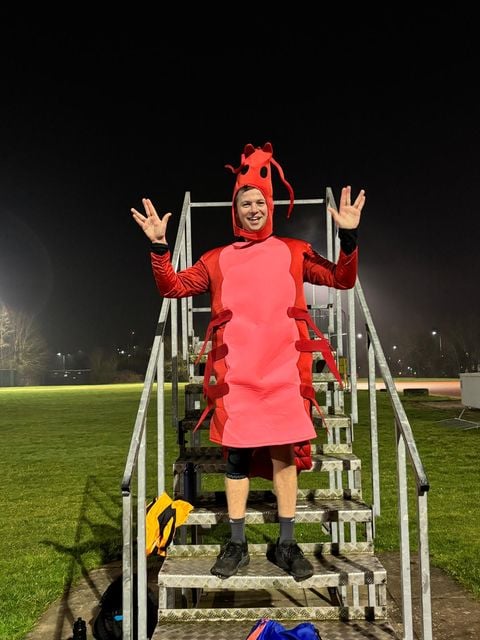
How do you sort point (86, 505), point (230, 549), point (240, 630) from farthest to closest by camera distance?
point (86, 505), point (230, 549), point (240, 630)

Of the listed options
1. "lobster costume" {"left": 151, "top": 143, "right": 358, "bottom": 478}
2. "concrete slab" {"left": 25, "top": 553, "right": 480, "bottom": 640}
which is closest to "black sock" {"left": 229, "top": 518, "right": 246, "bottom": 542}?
"lobster costume" {"left": 151, "top": 143, "right": 358, "bottom": 478}

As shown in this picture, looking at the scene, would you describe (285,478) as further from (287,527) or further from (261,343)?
(261,343)

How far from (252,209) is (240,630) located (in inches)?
83.1

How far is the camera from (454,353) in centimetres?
8412

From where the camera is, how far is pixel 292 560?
2896 mm

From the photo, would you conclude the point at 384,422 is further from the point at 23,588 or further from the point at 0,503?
the point at 23,588

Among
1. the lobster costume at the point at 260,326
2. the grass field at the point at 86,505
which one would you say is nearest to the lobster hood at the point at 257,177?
the lobster costume at the point at 260,326

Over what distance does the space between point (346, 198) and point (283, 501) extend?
1.56 m

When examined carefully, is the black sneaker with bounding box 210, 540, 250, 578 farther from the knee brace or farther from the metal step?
the knee brace

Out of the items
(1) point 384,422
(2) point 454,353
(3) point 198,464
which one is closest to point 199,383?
(3) point 198,464

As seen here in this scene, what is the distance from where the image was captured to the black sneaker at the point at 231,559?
9.38ft

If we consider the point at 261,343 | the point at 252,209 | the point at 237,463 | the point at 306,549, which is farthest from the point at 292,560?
the point at 252,209

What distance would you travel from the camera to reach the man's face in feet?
10.7

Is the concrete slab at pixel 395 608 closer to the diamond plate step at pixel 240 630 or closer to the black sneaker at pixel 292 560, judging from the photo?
the diamond plate step at pixel 240 630
